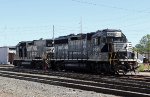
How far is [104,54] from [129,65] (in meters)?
2.28

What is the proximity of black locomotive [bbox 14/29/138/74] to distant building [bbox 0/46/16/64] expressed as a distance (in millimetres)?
20530

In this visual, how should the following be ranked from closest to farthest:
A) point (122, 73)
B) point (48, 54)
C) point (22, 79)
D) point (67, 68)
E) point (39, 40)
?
point (22, 79), point (122, 73), point (67, 68), point (48, 54), point (39, 40)

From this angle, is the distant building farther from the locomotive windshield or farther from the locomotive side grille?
the locomotive side grille

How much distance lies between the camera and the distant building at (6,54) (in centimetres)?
6547

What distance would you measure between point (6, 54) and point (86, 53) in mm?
37359

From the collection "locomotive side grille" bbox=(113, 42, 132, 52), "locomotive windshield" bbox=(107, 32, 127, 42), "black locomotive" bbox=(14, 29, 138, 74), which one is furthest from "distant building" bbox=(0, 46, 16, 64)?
"locomotive side grille" bbox=(113, 42, 132, 52)

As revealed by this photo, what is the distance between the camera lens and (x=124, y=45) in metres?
26.3

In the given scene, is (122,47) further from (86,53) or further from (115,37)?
(86,53)

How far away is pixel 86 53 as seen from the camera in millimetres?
30750

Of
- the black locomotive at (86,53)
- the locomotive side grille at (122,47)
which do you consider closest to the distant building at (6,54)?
the black locomotive at (86,53)

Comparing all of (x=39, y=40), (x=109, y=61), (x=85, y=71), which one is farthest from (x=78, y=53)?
(x=39, y=40)

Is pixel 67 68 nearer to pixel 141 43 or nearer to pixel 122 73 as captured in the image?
pixel 122 73

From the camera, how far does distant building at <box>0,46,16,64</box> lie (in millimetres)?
65469

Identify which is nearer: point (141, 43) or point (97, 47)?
point (97, 47)
